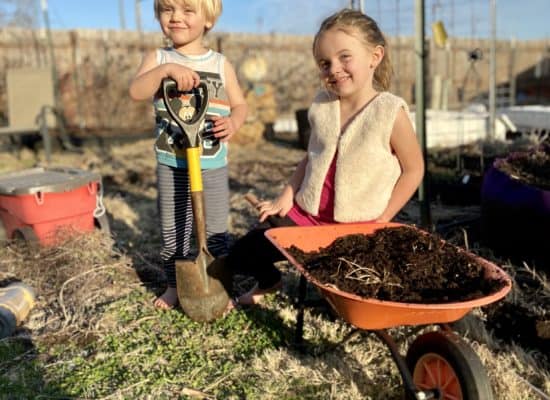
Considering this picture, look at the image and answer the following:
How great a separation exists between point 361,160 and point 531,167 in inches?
63.2

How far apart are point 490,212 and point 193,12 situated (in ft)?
6.00

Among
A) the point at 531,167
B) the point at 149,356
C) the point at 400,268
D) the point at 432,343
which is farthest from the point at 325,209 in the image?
the point at 531,167

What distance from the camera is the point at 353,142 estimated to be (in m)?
2.14

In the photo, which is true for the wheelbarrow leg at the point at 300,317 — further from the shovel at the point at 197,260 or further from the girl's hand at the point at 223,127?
the girl's hand at the point at 223,127

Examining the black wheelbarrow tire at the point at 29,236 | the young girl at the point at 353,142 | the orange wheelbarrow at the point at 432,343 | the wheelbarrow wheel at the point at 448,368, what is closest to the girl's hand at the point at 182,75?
the young girl at the point at 353,142

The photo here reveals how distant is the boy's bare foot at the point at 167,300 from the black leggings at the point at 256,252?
1.31 feet

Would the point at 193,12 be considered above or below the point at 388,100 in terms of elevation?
above

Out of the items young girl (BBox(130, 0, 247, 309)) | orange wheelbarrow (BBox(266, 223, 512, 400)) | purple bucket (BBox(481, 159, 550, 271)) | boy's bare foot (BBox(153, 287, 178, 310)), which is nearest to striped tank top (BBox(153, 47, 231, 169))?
young girl (BBox(130, 0, 247, 309))

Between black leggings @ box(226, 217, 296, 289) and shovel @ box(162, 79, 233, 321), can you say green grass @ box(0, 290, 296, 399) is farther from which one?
black leggings @ box(226, 217, 296, 289)

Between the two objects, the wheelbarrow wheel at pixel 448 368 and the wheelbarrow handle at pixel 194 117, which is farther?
the wheelbarrow handle at pixel 194 117

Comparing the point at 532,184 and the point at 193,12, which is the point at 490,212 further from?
the point at 193,12

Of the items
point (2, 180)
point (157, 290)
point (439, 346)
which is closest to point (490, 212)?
point (439, 346)

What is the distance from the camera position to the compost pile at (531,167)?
295cm

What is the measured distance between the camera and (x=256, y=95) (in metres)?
9.83
